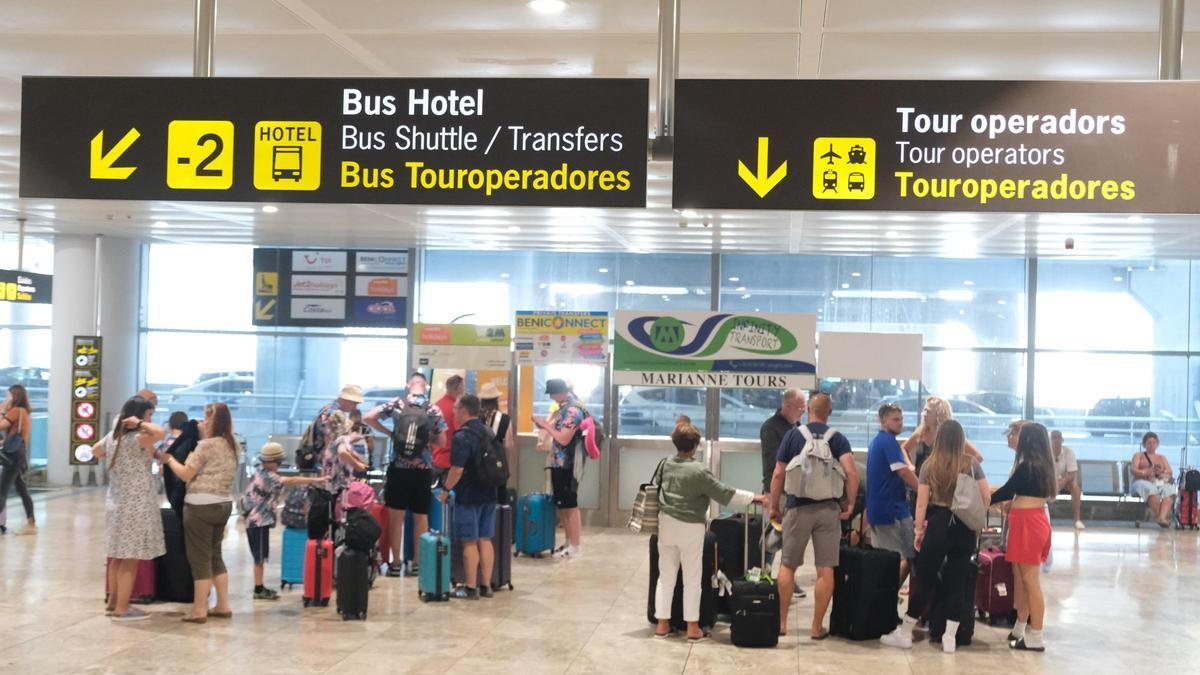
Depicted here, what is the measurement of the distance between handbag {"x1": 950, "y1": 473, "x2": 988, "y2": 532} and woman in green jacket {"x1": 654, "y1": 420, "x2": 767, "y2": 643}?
1.21 m

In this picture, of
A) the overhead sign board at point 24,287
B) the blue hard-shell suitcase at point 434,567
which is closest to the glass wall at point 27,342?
the overhead sign board at point 24,287

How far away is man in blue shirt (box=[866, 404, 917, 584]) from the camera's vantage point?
7.99 m

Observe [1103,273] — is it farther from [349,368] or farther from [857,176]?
[857,176]

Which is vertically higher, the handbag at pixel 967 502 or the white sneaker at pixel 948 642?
the handbag at pixel 967 502

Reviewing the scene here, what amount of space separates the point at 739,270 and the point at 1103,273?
16.5 ft

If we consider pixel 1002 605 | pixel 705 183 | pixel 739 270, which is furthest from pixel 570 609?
pixel 739 270

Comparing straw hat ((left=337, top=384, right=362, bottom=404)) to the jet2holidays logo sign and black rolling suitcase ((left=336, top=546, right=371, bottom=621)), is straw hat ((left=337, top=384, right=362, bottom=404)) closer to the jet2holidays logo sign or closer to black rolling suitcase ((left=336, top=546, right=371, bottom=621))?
black rolling suitcase ((left=336, top=546, right=371, bottom=621))

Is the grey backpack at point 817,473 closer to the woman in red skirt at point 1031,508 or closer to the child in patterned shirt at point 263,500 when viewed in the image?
the woman in red skirt at point 1031,508

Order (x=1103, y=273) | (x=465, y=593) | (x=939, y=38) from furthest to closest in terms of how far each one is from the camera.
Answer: (x=1103, y=273)
(x=465, y=593)
(x=939, y=38)

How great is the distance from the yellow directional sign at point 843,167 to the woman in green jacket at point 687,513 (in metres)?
3.36

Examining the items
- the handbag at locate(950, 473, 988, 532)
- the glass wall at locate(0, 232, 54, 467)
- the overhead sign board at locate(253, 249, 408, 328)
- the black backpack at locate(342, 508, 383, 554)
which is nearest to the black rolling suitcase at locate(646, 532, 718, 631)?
the handbag at locate(950, 473, 988, 532)

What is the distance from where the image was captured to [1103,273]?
16.4 m

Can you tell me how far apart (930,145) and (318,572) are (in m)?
5.85

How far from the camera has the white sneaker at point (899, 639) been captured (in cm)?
777
